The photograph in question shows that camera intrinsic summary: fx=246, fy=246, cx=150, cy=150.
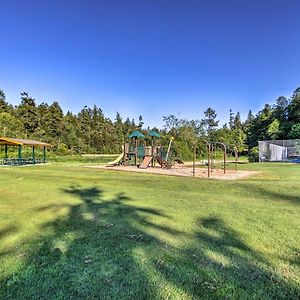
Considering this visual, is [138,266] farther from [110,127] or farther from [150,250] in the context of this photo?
[110,127]

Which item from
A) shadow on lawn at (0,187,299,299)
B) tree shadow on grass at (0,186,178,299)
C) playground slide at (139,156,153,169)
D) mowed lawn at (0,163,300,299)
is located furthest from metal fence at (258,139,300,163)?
shadow on lawn at (0,187,299,299)

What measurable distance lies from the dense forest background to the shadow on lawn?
25077mm

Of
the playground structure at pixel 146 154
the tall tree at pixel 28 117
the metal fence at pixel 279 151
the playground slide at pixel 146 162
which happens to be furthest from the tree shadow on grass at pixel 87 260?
the tall tree at pixel 28 117

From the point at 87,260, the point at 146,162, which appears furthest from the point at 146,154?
the point at 87,260

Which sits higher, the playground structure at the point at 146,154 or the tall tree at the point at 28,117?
the tall tree at the point at 28,117

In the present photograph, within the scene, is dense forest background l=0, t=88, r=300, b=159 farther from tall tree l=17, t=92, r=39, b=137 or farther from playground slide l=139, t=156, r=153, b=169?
playground slide l=139, t=156, r=153, b=169

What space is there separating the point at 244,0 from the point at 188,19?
10.8 feet

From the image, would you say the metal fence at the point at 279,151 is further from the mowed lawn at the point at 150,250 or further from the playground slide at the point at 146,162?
the mowed lawn at the point at 150,250

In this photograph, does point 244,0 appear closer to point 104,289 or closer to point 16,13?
point 16,13

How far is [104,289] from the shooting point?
214 centimetres

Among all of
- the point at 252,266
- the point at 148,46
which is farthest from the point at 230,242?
the point at 148,46

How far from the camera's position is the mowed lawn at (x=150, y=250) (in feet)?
7.06

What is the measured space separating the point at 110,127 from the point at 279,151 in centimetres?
3630

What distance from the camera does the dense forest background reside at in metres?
33.4
